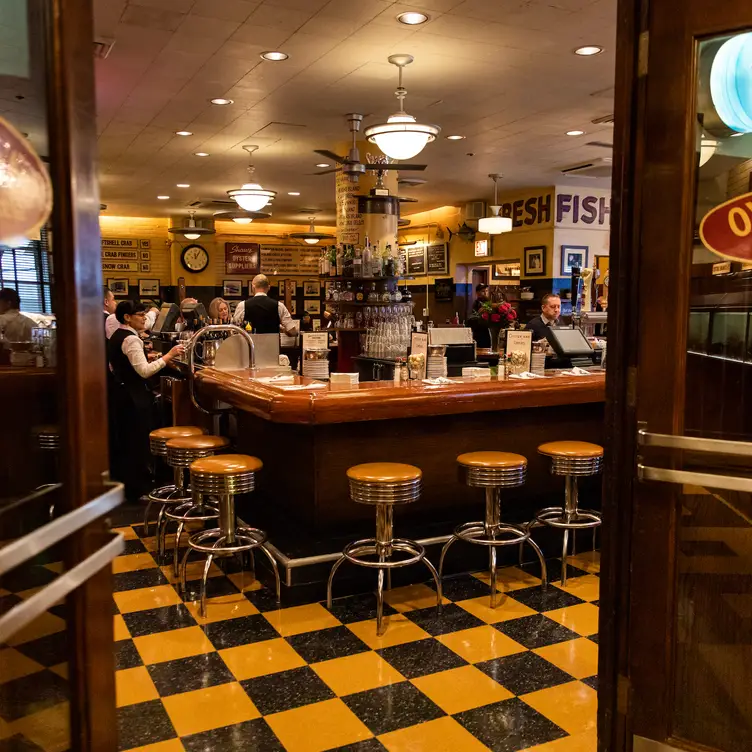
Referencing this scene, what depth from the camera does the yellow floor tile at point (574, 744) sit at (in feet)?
8.27

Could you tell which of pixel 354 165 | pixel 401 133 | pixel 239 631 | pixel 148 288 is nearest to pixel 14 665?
pixel 239 631

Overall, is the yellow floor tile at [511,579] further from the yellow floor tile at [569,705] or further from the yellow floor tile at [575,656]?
the yellow floor tile at [569,705]

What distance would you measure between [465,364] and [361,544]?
2197 mm

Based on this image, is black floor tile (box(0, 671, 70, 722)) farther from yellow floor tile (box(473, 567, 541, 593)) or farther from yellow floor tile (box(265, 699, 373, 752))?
yellow floor tile (box(473, 567, 541, 593))

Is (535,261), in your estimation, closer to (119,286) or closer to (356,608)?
(119,286)

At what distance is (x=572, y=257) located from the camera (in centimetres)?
1238

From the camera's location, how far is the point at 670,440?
2.05 meters

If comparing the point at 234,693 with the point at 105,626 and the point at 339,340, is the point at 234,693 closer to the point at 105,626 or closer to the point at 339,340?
the point at 105,626

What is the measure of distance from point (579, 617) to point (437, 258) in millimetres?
12382

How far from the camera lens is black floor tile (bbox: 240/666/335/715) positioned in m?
2.81

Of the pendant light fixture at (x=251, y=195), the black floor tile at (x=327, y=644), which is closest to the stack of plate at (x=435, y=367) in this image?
the black floor tile at (x=327, y=644)

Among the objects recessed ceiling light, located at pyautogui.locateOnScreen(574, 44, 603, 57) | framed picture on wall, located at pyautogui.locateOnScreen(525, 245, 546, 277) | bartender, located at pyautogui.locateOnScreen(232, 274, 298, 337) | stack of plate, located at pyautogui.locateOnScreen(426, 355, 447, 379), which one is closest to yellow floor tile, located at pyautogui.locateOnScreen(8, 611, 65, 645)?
stack of plate, located at pyautogui.locateOnScreen(426, 355, 447, 379)

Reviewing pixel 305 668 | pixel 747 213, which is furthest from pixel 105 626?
pixel 747 213

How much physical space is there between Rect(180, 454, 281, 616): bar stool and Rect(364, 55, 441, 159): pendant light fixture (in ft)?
9.99
